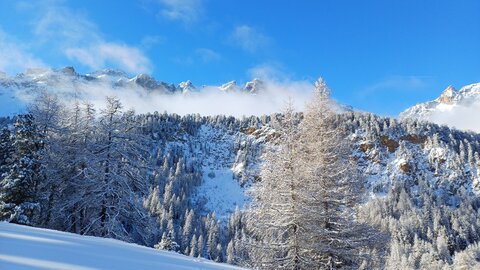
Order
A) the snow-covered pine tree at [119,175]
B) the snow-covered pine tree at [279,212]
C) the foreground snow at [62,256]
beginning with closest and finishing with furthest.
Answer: the foreground snow at [62,256] < the snow-covered pine tree at [279,212] < the snow-covered pine tree at [119,175]

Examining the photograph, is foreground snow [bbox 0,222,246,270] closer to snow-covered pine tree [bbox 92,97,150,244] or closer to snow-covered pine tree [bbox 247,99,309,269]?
snow-covered pine tree [bbox 247,99,309,269]

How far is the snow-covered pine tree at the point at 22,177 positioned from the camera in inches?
645

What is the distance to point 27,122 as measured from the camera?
18219 mm

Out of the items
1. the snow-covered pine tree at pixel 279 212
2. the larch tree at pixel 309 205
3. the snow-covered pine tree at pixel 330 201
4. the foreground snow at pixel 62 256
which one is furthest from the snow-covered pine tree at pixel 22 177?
the snow-covered pine tree at pixel 330 201

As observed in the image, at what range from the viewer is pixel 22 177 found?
1702 cm

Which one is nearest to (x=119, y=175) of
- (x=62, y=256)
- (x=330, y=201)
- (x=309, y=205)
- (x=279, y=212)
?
(x=279, y=212)

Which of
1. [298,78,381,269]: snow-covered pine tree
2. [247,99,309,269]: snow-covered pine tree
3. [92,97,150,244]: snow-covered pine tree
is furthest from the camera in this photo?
[92,97,150,244]: snow-covered pine tree

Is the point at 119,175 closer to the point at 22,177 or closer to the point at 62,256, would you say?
the point at 22,177

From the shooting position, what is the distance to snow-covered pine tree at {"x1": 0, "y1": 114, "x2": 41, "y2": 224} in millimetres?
16375

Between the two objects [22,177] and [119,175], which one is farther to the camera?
[22,177]

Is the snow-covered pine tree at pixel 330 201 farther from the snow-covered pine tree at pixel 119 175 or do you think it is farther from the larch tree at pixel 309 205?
the snow-covered pine tree at pixel 119 175

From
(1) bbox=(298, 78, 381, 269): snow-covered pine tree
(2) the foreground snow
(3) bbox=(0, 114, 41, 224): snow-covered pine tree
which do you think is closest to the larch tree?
(1) bbox=(298, 78, 381, 269): snow-covered pine tree

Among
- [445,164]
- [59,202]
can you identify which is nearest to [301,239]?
[59,202]

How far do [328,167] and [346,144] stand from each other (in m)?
1.35
